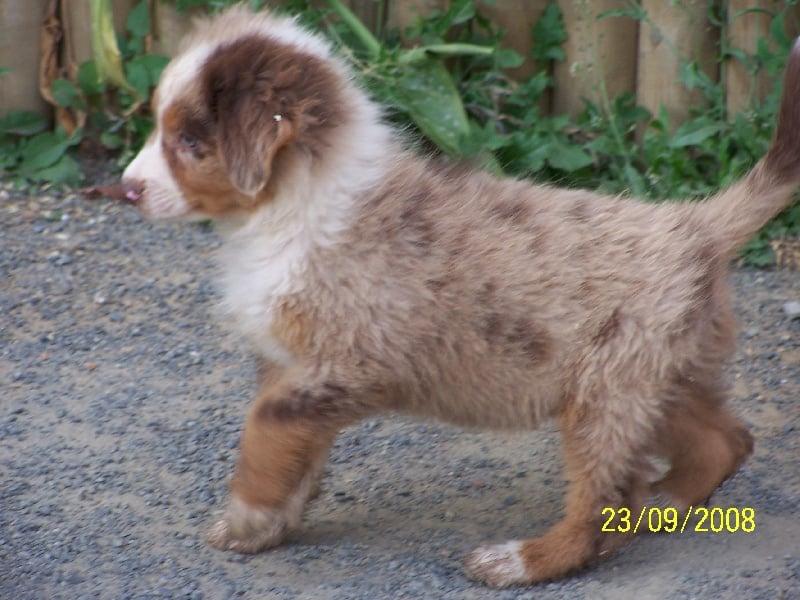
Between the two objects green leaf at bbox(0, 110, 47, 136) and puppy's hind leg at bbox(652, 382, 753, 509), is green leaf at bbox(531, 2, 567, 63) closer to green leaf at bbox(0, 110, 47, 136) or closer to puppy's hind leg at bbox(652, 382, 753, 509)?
green leaf at bbox(0, 110, 47, 136)

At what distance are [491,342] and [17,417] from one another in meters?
2.09

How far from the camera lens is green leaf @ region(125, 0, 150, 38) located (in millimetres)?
6418

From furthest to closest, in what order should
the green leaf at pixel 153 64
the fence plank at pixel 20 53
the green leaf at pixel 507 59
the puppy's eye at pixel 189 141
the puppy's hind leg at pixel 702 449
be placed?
1. the fence plank at pixel 20 53
2. the green leaf at pixel 153 64
3. the green leaf at pixel 507 59
4. the puppy's hind leg at pixel 702 449
5. the puppy's eye at pixel 189 141

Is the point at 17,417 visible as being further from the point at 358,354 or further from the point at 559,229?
the point at 559,229

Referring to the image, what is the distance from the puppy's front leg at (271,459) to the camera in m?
3.52

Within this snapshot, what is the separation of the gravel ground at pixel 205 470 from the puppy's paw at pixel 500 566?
0.11 ft

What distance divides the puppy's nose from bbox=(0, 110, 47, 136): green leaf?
10.3ft

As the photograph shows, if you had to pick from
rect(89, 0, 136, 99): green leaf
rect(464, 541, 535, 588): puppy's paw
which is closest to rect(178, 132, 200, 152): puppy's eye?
rect(464, 541, 535, 588): puppy's paw

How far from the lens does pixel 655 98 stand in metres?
6.21

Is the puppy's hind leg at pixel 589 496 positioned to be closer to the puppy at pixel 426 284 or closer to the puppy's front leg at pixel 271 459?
the puppy at pixel 426 284

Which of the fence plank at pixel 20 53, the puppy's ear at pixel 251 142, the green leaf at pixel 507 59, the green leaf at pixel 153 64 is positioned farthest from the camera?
the fence plank at pixel 20 53

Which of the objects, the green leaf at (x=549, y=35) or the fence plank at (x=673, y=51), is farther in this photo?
the green leaf at (x=549, y=35)

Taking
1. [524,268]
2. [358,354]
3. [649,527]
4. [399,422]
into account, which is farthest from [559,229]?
[399,422]

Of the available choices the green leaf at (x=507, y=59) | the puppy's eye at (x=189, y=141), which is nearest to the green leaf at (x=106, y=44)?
the green leaf at (x=507, y=59)
